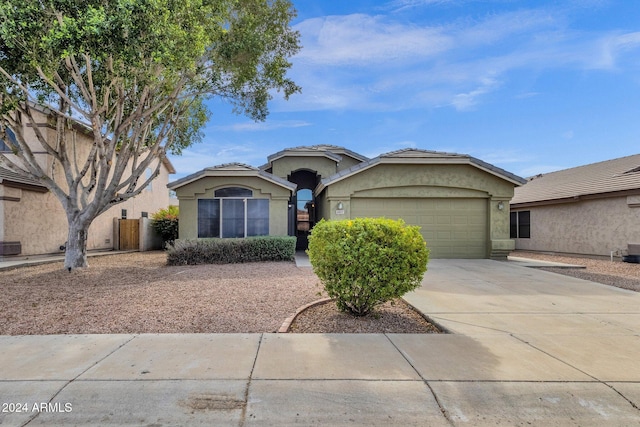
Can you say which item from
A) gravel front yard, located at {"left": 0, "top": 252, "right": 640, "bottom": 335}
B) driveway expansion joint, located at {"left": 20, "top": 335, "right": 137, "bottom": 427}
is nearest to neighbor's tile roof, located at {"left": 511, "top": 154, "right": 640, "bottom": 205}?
gravel front yard, located at {"left": 0, "top": 252, "right": 640, "bottom": 335}

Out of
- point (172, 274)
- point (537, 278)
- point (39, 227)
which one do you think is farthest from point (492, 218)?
point (39, 227)

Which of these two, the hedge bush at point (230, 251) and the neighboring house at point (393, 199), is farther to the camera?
the neighboring house at point (393, 199)

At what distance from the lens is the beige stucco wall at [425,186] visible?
543 inches

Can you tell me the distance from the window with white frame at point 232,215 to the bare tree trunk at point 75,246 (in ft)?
14.7

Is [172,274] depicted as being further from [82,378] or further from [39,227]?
[39,227]

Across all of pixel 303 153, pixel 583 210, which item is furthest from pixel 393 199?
pixel 583 210

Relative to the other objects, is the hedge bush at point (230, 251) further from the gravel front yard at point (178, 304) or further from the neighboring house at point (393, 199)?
the neighboring house at point (393, 199)

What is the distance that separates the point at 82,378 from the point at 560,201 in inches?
775

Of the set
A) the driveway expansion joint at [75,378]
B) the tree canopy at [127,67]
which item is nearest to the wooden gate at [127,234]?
the tree canopy at [127,67]

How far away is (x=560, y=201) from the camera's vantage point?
55.2 feet

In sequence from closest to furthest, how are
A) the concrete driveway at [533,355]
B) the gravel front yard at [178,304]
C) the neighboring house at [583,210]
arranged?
the concrete driveway at [533,355] → the gravel front yard at [178,304] → the neighboring house at [583,210]

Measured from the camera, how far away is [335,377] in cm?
344

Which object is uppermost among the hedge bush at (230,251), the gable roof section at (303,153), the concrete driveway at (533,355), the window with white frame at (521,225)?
the gable roof section at (303,153)

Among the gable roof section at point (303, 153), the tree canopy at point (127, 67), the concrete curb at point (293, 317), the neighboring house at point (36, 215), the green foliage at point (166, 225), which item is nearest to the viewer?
the concrete curb at point (293, 317)
